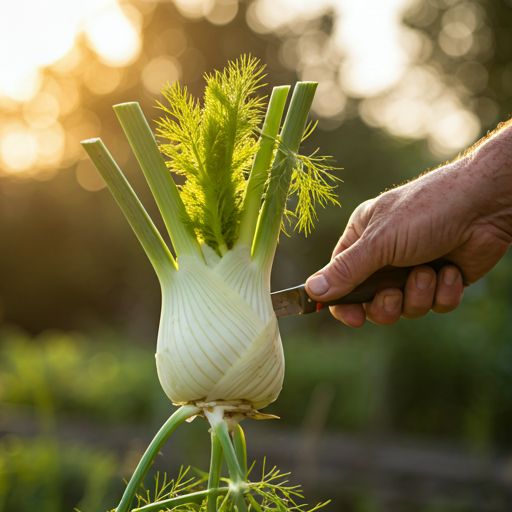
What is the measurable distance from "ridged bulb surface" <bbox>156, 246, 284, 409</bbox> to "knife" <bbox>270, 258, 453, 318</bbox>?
0.25m

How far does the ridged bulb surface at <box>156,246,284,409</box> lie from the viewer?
945 mm

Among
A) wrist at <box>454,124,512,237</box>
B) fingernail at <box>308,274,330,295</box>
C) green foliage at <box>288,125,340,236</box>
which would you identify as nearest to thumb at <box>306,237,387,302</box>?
fingernail at <box>308,274,330,295</box>

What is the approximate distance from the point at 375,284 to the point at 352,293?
0.26 ft

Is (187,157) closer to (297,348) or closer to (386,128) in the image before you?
(297,348)

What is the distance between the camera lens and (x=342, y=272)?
1.28m

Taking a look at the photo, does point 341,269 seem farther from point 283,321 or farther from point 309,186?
point 283,321

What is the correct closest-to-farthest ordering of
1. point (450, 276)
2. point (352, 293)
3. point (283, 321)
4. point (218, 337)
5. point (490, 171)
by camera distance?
1. point (218, 337)
2. point (490, 171)
3. point (352, 293)
4. point (450, 276)
5. point (283, 321)

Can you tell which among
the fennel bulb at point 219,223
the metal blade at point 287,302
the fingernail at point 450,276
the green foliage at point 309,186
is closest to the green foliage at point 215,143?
the fennel bulb at point 219,223

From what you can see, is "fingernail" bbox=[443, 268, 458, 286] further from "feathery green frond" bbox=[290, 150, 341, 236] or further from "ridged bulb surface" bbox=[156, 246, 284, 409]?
"ridged bulb surface" bbox=[156, 246, 284, 409]

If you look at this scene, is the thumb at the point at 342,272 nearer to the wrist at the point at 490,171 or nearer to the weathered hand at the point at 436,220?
the weathered hand at the point at 436,220

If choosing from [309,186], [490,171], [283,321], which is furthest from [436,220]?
[283,321]

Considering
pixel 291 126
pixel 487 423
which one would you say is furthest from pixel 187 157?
pixel 487 423

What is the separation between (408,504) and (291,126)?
4.61m

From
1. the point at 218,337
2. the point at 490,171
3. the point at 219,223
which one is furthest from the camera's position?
the point at 490,171
